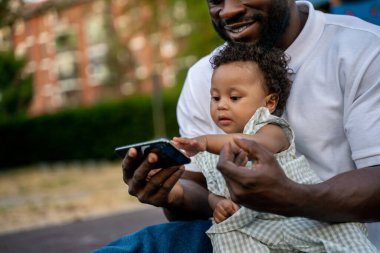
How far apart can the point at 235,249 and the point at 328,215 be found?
317 millimetres

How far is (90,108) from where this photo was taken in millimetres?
20344

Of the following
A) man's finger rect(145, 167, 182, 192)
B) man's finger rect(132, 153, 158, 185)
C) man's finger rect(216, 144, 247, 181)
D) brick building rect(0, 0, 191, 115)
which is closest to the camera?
man's finger rect(216, 144, 247, 181)

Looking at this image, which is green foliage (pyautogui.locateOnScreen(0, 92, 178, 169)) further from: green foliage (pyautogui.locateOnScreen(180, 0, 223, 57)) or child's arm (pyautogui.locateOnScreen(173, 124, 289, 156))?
child's arm (pyautogui.locateOnScreen(173, 124, 289, 156))

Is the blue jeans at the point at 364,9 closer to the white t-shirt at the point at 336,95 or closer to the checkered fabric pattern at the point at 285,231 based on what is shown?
the white t-shirt at the point at 336,95

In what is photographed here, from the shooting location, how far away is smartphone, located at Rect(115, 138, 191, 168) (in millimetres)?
1951

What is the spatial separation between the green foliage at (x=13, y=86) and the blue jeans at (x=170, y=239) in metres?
22.1

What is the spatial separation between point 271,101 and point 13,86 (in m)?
24.3

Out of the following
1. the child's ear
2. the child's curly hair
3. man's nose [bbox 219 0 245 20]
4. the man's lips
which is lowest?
the child's ear

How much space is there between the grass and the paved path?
2.01ft

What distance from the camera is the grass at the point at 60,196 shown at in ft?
29.3

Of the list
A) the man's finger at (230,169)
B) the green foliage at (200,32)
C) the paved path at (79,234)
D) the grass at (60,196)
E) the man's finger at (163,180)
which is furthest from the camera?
the green foliage at (200,32)

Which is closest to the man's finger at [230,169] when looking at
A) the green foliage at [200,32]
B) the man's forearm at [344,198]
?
the man's forearm at [344,198]

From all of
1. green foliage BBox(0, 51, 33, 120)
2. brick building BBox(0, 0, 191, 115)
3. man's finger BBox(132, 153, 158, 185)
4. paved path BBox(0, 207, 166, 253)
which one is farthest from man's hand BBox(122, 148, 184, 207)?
green foliage BBox(0, 51, 33, 120)

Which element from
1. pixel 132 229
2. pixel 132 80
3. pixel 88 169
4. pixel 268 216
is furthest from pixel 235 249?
pixel 132 80
